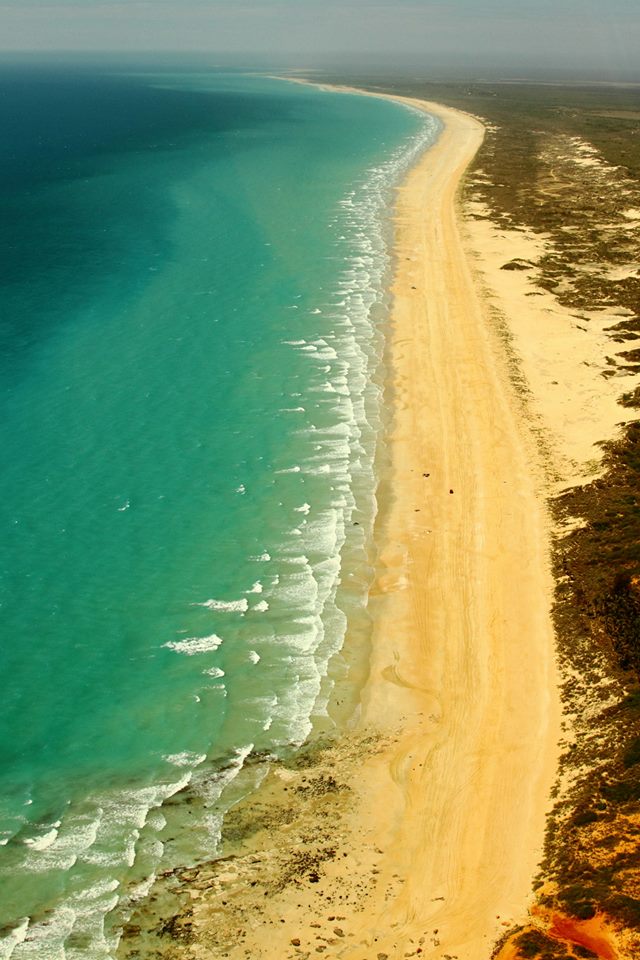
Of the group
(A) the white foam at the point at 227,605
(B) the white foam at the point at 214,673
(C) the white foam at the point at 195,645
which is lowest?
(B) the white foam at the point at 214,673

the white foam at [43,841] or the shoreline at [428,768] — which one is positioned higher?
the shoreline at [428,768]

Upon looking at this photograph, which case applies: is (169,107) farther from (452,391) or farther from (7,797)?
(7,797)

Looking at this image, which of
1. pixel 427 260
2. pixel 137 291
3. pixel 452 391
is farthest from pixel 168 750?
pixel 427 260

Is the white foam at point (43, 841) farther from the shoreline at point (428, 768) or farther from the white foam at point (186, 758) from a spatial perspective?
the shoreline at point (428, 768)

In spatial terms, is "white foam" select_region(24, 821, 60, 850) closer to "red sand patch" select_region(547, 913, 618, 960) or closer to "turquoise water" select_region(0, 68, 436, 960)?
"turquoise water" select_region(0, 68, 436, 960)

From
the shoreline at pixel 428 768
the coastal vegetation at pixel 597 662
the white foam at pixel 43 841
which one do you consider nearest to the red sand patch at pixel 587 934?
the coastal vegetation at pixel 597 662

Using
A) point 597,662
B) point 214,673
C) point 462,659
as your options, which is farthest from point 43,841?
point 597,662

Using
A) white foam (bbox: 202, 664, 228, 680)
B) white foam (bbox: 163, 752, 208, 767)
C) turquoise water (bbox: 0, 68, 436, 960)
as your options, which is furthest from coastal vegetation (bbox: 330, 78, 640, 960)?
white foam (bbox: 202, 664, 228, 680)
